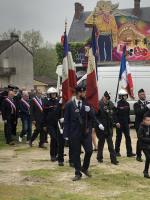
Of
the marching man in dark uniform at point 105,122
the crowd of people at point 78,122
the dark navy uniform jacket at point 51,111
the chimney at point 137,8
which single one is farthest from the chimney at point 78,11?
the marching man in dark uniform at point 105,122

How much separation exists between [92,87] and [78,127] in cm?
142

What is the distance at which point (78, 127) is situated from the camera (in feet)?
35.6

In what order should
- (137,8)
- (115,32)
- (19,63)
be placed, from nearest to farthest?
(115,32) → (137,8) → (19,63)

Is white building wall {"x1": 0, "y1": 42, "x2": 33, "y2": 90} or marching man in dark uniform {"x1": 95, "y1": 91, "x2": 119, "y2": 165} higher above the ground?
white building wall {"x1": 0, "y1": 42, "x2": 33, "y2": 90}

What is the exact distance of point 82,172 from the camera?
36.9 feet

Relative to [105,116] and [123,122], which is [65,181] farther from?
[123,122]

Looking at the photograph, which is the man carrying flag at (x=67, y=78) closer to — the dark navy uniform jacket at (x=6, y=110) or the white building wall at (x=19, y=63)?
the dark navy uniform jacket at (x=6, y=110)

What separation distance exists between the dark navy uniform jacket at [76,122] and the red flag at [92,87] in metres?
0.70

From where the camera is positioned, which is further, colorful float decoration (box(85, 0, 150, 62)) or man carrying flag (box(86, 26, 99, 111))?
colorful float decoration (box(85, 0, 150, 62))

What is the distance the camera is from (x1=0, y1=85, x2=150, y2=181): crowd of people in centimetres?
1088

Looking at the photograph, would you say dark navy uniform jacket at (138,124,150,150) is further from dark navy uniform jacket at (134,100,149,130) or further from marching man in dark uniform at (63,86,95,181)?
dark navy uniform jacket at (134,100,149,130)

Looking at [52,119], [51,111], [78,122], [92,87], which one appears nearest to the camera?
[78,122]

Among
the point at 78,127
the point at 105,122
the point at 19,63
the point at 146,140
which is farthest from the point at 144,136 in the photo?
the point at 19,63

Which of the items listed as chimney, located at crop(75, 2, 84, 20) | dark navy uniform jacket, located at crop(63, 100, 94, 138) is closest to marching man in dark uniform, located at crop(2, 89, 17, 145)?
dark navy uniform jacket, located at crop(63, 100, 94, 138)
